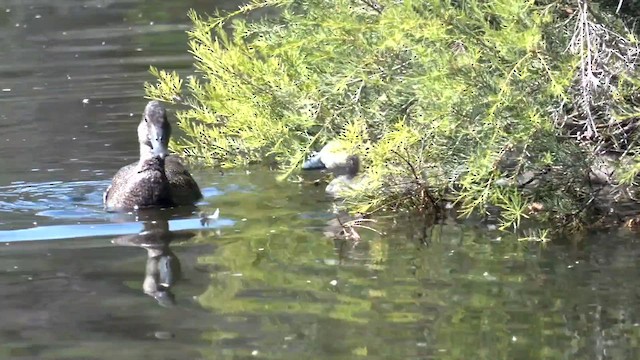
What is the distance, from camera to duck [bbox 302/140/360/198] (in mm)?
12478

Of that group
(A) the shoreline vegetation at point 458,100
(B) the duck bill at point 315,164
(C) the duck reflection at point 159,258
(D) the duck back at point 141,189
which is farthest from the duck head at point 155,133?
(B) the duck bill at point 315,164

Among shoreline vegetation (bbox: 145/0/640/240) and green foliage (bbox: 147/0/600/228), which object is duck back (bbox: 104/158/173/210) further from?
shoreline vegetation (bbox: 145/0/640/240)

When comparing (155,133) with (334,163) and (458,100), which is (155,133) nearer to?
(334,163)

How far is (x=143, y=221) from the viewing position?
11891mm

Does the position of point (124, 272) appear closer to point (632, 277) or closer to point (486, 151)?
point (486, 151)

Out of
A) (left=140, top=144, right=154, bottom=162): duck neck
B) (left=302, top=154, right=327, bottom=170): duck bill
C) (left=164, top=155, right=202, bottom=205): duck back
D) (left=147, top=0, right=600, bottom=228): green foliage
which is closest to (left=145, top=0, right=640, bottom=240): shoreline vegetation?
(left=147, top=0, right=600, bottom=228): green foliage

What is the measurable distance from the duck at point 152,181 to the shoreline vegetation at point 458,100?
2.30 feet

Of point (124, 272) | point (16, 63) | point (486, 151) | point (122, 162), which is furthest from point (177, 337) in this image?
point (16, 63)


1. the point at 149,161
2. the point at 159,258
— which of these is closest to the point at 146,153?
the point at 149,161

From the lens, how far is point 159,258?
1038 cm

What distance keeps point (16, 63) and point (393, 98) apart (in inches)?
460

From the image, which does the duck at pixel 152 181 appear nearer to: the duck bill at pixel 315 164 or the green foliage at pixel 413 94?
the green foliage at pixel 413 94

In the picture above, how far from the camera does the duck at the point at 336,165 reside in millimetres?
12478

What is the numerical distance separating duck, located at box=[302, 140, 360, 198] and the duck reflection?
5.16 feet
